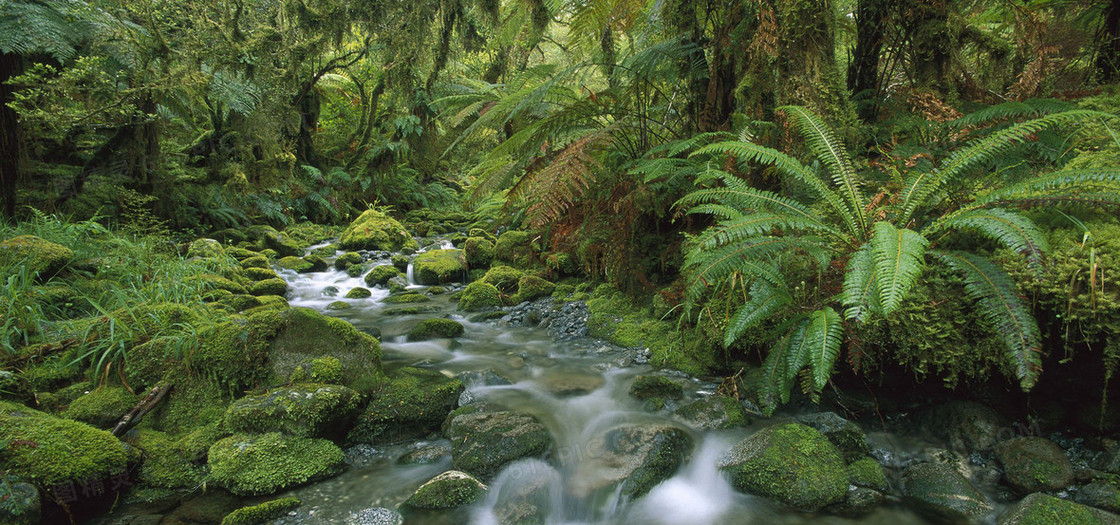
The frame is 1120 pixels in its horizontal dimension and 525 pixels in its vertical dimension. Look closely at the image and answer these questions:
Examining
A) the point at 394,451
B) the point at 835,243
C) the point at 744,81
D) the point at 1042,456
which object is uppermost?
the point at 744,81

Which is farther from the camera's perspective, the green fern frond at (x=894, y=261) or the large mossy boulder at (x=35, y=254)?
the large mossy boulder at (x=35, y=254)

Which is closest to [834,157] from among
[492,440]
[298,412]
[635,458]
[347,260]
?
[635,458]

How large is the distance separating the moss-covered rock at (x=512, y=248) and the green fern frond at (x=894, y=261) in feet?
18.0

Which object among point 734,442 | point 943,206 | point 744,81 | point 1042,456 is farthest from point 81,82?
point 1042,456

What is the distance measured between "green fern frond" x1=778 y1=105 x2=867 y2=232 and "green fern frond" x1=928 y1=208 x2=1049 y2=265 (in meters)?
0.41

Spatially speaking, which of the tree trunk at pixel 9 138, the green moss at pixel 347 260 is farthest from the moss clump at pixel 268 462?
the green moss at pixel 347 260

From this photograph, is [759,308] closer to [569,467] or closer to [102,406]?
[569,467]

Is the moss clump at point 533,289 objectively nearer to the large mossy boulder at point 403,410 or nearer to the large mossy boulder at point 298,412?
the large mossy boulder at point 403,410

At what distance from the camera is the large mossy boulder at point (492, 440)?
9.20ft

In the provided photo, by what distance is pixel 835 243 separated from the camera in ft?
9.14

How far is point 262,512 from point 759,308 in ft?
8.75

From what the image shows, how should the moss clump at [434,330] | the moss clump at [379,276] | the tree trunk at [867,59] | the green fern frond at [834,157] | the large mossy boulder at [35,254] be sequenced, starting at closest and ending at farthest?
the green fern frond at [834,157] → the tree trunk at [867,59] → the large mossy boulder at [35,254] → the moss clump at [434,330] → the moss clump at [379,276]

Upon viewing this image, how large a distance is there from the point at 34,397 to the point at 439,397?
2422 millimetres

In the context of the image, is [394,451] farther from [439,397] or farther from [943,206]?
[943,206]
